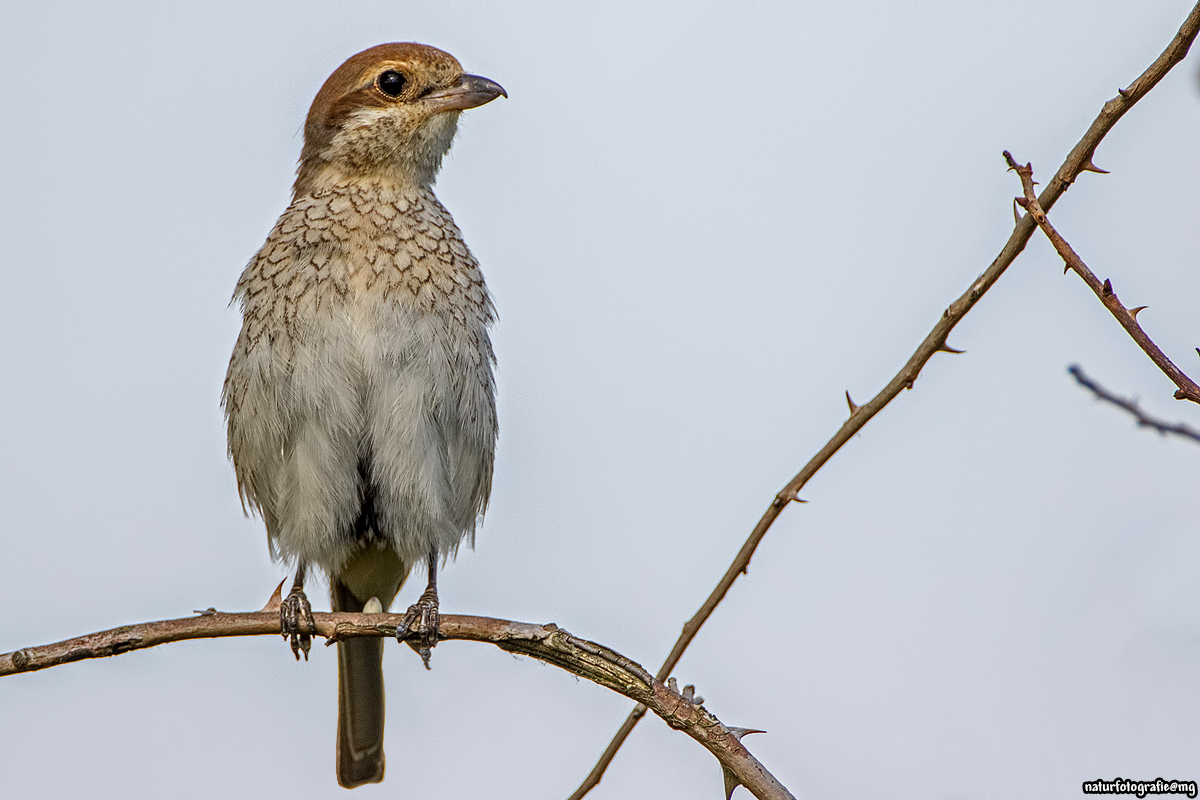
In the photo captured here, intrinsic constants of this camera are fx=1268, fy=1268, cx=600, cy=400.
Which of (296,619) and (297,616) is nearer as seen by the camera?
(296,619)

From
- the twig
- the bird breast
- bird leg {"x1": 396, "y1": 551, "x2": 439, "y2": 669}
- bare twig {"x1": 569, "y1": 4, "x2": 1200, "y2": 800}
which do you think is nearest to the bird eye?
the bird breast

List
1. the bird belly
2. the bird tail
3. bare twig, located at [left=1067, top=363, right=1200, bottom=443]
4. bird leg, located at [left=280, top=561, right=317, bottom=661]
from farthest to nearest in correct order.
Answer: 1. the bird tail
2. the bird belly
3. bird leg, located at [left=280, top=561, right=317, bottom=661]
4. bare twig, located at [left=1067, top=363, right=1200, bottom=443]

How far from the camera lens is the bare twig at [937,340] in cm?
267

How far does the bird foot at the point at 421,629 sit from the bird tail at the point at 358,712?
1090 millimetres

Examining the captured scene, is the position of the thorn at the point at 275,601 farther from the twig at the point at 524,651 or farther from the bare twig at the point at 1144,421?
the bare twig at the point at 1144,421

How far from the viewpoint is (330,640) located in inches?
157

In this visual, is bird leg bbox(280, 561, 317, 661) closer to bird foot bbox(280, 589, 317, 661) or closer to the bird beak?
bird foot bbox(280, 589, 317, 661)

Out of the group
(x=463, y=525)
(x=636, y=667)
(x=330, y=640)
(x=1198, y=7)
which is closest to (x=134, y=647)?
(x=330, y=640)

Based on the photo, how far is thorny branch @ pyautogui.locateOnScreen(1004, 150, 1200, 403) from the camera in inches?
98.0

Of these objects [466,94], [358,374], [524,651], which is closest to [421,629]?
[358,374]

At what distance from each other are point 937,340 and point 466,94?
3078 mm

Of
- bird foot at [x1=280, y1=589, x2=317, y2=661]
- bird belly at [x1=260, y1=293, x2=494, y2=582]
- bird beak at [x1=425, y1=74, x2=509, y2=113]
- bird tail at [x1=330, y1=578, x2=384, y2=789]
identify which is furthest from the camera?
bird tail at [x1=330, y1=578, x2=384, y2=789]

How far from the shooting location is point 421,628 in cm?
470

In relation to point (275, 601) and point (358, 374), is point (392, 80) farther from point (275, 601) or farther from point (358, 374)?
point (275, 601)
